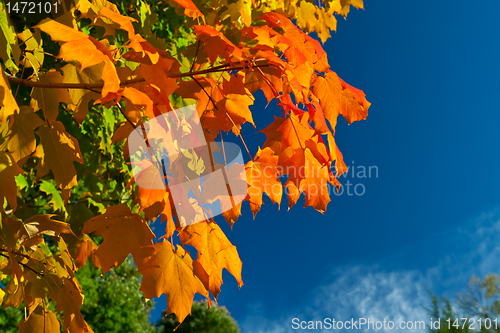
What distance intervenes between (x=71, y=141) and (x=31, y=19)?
7.23ft

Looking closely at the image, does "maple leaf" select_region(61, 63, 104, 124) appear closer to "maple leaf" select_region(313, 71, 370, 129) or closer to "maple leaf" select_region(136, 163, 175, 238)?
"maple leaf" select_region(136, 163, 175, 238)

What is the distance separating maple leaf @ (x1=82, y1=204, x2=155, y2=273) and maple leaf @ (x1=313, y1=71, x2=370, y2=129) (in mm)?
983

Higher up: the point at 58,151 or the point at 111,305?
the point at 111,305

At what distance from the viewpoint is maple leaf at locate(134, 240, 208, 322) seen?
1573 mm

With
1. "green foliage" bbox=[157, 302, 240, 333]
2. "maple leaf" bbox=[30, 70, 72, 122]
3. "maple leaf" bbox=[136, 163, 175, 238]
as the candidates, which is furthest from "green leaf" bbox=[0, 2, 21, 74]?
"green foliage" bbox=[157, 302, 240, 333]

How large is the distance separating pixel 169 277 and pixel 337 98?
1112mm

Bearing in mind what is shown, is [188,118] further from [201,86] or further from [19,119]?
[19,119]

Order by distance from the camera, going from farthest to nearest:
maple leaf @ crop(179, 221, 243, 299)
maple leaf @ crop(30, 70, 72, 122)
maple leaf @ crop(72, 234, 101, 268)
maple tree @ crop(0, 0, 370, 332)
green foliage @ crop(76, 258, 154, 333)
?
green foliage @ crop(76, 258, 154, 333) → maple leaf @ crop(72, 234, 101, 268) → maple leaf @ crop(30, 70, 72, 122) → maple leaf @ crop(179, 221, 243, 299) → maple tree @ crop(0, 0, 370, 332)

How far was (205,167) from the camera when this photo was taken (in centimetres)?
171

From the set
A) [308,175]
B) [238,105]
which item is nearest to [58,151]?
[238,105]

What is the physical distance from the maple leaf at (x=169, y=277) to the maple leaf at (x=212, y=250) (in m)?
0.11

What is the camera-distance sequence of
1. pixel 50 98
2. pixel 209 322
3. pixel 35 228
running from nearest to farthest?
pixel 50 98
pixel 35 228
pixel 209 322

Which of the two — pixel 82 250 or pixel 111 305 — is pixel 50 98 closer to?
pixel 82 250

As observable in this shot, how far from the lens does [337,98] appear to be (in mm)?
1819
